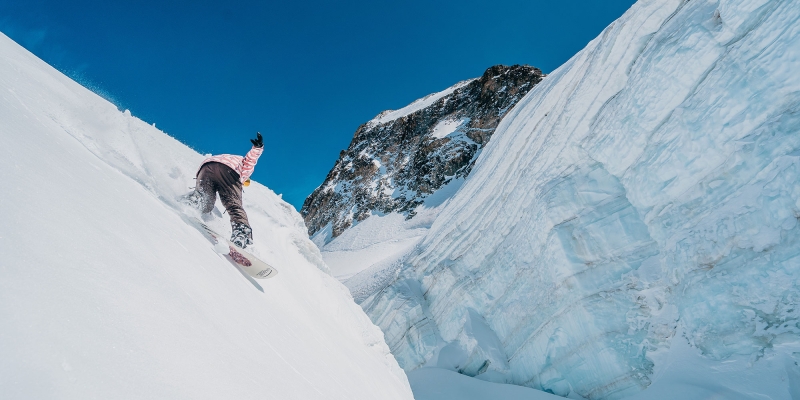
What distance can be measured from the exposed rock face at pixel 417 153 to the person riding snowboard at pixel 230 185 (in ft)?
94.5

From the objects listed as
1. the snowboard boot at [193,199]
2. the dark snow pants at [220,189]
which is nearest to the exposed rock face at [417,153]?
the dark snow pants at [220,189]

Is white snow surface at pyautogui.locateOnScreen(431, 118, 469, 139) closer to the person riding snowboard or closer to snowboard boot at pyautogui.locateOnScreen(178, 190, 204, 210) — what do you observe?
the person riding snowboard

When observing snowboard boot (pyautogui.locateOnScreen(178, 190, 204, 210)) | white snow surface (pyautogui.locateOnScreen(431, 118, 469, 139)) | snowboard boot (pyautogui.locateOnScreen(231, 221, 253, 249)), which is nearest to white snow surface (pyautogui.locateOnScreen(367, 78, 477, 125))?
white snow surface (pyautogui.locateOnScreen(431, 118, 469, 139))

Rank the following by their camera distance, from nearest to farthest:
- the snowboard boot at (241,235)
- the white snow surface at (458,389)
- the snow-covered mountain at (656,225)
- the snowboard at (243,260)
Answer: the snowboard at (243,260)
the snow-covered mountain at (656,225)
the snowboard boot at (241,235)
the white snow surface at (458,389)

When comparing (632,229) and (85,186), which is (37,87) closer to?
(85,186)

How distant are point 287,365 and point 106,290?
4.07ft

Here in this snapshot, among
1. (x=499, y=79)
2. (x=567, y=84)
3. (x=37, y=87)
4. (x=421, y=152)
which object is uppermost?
(x=499, y=79)

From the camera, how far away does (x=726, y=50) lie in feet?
13.9

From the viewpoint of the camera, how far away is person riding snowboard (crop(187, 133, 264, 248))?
428cm

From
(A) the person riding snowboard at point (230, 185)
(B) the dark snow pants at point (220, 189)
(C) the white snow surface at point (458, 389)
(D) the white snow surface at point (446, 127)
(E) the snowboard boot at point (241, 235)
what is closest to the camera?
(E) the snowboard boot at point (241, 235)

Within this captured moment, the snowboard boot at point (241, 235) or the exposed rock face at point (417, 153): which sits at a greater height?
the exposed rock face at point (417, 153)

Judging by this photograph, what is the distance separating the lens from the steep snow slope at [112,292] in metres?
0.98

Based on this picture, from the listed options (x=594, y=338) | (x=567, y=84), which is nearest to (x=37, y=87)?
(x=594, y=338)

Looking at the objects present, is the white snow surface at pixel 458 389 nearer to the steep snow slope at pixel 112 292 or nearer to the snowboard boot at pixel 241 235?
the steep snow slope at pixel 112 292
